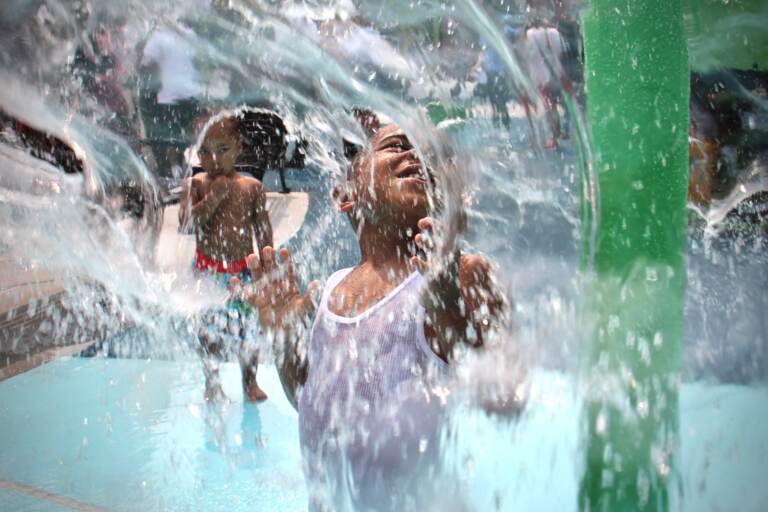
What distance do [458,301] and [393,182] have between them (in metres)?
0.31

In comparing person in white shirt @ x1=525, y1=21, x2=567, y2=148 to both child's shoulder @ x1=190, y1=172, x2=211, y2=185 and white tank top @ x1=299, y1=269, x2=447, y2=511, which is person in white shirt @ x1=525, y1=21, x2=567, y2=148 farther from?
child's shoulder @ x1=190, y1=172, x2=211, y2=185

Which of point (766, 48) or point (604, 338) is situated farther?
point (766, 48)

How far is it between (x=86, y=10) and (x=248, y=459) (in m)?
3.37

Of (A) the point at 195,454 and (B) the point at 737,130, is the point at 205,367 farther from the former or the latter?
(B) the point at 737,130

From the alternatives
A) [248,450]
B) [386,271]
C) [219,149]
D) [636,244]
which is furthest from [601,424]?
[219,149]

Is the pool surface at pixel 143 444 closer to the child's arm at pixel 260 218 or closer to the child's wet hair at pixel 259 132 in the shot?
the child's arm at pixel 260 218

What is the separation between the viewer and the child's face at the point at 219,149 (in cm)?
314

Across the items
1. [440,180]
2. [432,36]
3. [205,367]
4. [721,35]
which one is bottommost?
[205,367]

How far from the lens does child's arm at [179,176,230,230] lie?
3.15 metres

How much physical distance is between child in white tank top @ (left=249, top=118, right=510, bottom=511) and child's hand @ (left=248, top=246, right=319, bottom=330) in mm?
132

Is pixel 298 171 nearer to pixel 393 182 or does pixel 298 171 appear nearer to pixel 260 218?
pixel 260 218

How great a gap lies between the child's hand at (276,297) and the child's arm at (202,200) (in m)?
1.51

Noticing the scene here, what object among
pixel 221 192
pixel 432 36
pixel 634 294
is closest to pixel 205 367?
pixel 221 192

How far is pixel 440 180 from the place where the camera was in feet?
4.77
